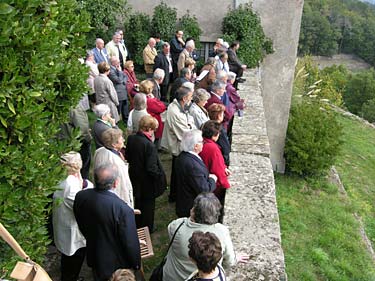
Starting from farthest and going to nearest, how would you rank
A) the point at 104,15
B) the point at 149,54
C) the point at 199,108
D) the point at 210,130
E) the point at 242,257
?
the point at 104,15 < the point at 149,54 < the point at 199,108 < the point at 210,130 < the point at 242,257

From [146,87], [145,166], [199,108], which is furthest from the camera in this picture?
[146,87]

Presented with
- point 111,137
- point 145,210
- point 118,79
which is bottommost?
point 145,210

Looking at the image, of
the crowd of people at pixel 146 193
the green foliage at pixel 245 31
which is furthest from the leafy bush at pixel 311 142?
the crowd of people at pixel 146 193

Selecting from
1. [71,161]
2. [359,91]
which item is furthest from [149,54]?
[359,91]

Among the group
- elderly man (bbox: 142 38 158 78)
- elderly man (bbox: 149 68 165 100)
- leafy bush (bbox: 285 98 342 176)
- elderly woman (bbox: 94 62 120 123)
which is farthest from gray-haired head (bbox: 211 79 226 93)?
leafy bush (bbox: 285 98 342 176)

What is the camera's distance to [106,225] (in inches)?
168

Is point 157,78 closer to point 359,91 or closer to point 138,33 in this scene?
point 138,33

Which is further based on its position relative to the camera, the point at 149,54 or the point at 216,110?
the point at 149,54

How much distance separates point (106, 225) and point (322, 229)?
8.64 metres

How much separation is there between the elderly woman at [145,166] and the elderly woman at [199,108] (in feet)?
3.72

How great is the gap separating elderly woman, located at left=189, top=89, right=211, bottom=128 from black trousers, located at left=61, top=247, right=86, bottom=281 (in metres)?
2.70

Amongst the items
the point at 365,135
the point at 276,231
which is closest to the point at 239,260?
the point at 276,231

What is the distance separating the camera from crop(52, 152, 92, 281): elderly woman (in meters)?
4.66

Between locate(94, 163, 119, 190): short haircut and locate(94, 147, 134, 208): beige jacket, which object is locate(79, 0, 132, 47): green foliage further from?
locate(94, 163, 119, 190): short haircut
